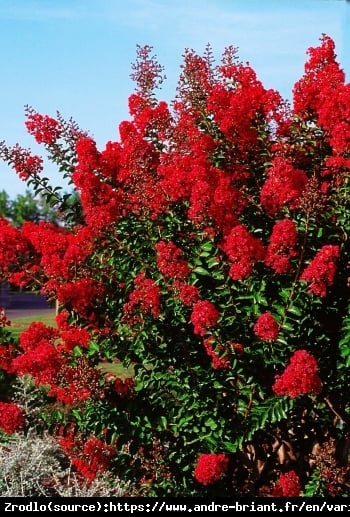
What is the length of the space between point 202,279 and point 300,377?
2.95 ft

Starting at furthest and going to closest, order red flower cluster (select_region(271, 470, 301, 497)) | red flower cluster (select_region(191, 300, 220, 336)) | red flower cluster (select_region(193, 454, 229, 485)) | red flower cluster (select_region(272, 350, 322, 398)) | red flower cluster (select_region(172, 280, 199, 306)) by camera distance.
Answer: red flower cluster (select_region(271, 470, 301, 497)) → red flower cluster (select_region(193, 454, 229, 485)) → red flower cluster (select_region(172, 280, 199, 306)) → red flower cluster (select_region(191, 300, 220, 336)) → red flower cluster (select_region(272, 350, 322, 398))

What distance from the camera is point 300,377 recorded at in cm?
396

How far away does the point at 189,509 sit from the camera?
501cm

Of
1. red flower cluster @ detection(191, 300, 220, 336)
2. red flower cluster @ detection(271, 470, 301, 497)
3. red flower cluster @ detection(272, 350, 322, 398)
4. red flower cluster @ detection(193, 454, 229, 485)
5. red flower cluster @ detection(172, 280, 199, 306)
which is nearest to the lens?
red flower cluster @ detection(272, 350, 322, 398)

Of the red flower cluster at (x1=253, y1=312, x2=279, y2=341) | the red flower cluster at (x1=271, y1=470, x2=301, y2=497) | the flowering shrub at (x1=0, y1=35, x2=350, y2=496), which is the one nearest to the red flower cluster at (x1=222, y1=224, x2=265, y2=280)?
the flowering shrub at (x1=0, y1=35, x2=350, y2=496)

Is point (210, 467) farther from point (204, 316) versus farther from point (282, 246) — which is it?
point (282, 246)

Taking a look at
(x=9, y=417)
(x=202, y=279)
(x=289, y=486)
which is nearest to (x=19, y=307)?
(x=9, y=417)

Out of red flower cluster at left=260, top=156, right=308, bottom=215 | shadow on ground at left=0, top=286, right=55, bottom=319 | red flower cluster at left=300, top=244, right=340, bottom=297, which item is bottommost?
shadow on ground at left=0, top=286, right=55, bottom=319

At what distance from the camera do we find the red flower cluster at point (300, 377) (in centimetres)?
395

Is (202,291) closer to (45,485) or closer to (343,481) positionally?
(343,481)

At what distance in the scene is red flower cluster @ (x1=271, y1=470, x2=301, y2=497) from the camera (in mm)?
4898

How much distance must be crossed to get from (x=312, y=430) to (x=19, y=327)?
51.4 ft

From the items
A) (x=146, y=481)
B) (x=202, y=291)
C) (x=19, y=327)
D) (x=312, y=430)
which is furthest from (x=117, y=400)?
(x=19, y=327)

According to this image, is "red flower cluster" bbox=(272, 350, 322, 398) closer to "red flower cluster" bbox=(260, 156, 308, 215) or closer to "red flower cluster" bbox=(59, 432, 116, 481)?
"red flower cluster" bbox=(260, 156, 308, 215)
